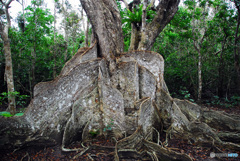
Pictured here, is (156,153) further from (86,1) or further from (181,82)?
(181,82)

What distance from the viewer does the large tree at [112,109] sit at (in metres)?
2.84

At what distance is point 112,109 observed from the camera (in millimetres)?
3256

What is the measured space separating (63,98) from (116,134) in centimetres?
122

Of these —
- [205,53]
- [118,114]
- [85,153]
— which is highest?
[205,53]

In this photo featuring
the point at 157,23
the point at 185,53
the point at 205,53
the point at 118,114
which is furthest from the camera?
A: the point at 185,53

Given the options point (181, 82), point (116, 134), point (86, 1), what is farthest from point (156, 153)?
point (181, 82)

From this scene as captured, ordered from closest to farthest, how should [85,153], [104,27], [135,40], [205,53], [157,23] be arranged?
[85,153]
[104,27]
[157,23]
[135,40]
[205,53]

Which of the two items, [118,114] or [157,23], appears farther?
[157,23]

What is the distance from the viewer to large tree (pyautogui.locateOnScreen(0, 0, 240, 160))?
9.32 ft

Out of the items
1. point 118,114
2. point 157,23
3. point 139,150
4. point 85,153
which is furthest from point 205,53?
point 85,153

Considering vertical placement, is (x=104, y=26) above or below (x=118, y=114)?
above

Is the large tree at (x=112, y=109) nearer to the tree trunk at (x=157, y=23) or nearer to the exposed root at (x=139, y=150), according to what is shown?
the exposed root at (x=139, y=150)

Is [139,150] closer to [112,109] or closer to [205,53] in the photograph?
[112,109]

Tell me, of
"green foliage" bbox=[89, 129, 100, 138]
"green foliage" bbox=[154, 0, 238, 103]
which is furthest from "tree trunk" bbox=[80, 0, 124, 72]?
"green foliage" bbox=[154, 0, 238, 103]
